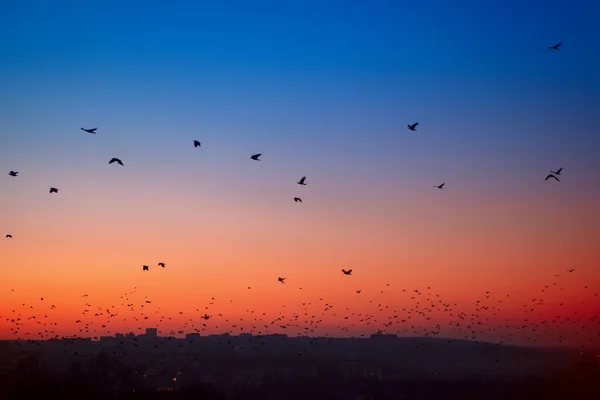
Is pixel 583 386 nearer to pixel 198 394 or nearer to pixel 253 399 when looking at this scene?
pixel 253 399

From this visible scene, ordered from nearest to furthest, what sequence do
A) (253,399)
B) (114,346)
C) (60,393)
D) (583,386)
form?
(60,393) < (253,399) < (583,386) < (114,346)

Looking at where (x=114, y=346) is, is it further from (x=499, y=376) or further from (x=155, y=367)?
(x=499, y=376)

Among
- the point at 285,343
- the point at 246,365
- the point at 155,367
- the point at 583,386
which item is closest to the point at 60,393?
the point at 155,367

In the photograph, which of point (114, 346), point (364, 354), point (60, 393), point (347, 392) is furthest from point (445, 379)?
point (60, 393)

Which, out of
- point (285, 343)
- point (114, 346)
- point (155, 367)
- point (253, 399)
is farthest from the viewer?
point (285, 343)

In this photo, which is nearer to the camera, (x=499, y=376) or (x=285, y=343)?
(x=499, y=376)

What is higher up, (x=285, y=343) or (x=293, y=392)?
(x=285, y=343)
